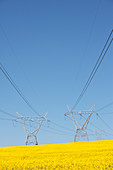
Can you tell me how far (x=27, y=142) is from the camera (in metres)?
63.8

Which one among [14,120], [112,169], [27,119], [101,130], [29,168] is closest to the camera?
[112,169]

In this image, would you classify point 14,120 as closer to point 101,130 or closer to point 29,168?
point 29,168

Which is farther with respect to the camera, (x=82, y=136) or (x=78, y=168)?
(x=82, y=136)

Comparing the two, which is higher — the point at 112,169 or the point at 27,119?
the point at 27,119

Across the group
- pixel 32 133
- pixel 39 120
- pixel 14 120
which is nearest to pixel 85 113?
pixel 39 120

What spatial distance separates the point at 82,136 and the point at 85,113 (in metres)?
6.84

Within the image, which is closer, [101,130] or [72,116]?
[72,116]

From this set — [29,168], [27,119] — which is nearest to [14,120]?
[27,119]

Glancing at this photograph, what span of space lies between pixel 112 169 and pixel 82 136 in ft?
154

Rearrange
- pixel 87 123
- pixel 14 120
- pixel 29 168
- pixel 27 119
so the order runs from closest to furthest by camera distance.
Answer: pixel 29 168, pixel 87 123, pixel 27 119, pixel 14 120

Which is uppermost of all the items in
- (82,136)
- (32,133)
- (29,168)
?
(32,133)

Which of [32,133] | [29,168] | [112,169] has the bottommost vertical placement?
[112,169]

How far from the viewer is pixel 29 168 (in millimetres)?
12414

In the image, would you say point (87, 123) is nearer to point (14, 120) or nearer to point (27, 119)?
point (27, 119)
